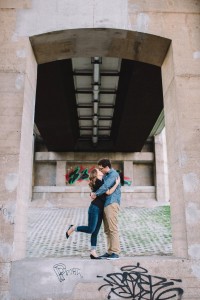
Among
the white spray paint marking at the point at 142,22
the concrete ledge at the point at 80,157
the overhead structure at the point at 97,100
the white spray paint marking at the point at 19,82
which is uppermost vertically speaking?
the overhead structure at the point at 97,100

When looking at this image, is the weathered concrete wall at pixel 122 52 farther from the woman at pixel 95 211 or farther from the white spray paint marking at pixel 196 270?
the woman at pixel 95 211

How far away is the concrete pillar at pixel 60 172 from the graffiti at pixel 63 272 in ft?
58.5

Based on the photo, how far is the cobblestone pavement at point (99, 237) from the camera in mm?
8906

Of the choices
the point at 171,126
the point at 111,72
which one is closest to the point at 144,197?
the point at 111,72

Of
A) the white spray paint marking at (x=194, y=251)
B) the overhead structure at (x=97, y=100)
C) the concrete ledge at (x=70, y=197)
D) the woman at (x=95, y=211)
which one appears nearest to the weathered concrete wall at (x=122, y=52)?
the white spray paint marking at (x=194, y=251)

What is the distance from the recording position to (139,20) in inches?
253

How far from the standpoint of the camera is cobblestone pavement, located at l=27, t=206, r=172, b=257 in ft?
29.2

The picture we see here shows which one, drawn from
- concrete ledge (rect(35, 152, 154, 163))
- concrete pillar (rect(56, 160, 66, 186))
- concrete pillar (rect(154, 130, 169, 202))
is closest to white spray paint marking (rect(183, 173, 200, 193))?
concrete pillar (rect(154, 130, 169, 202))

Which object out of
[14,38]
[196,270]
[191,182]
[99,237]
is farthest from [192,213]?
[99,237]

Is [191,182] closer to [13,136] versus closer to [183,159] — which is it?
[183,159]

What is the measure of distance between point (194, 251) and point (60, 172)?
60.1 ft

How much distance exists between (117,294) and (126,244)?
504 cm

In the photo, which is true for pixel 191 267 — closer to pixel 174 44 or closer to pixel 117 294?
pixel 117 294

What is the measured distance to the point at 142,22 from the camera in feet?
21.1
